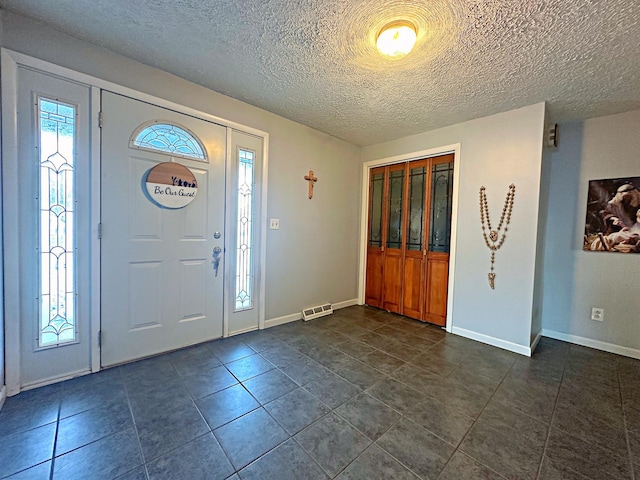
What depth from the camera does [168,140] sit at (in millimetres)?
2377

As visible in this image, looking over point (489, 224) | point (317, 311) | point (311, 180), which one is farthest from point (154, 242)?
point (489, 224)

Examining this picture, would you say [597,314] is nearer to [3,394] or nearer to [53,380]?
[53,380]

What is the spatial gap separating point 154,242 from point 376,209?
3004 mm

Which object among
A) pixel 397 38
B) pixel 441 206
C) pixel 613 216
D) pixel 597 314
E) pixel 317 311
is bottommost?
pixel 317 311

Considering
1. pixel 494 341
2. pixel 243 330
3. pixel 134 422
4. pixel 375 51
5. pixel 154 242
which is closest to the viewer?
pixel 134 422

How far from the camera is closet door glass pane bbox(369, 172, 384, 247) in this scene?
407cm

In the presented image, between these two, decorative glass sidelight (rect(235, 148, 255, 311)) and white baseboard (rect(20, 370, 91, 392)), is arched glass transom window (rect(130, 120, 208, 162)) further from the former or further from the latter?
white baseboard (rect(20, 370, 91, 392))

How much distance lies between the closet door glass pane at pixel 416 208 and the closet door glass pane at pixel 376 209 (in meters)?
0.49

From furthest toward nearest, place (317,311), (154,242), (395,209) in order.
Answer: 1. (395,209)
2. (317,311)
3. (154,242)

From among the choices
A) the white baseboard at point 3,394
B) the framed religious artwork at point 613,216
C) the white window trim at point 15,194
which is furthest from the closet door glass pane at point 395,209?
the white baseboard at point 3,394

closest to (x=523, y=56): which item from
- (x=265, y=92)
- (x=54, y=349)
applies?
(x=265, y=92)

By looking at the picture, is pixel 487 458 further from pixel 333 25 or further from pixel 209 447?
pixel 333 25

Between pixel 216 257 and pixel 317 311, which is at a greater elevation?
pixel 216 257

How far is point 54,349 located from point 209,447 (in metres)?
1.50
